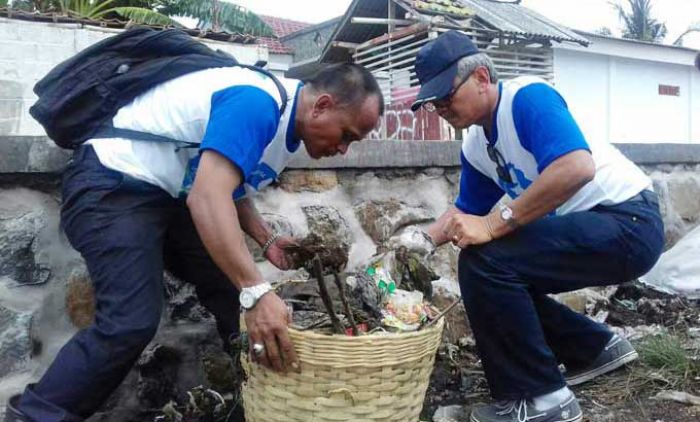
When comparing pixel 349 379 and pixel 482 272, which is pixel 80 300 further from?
pixel 482 272

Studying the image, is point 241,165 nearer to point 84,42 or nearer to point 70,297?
point 70,297

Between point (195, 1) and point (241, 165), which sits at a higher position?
point (195, 1)

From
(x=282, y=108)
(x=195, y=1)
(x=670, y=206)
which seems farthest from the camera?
(x=195, y=1)

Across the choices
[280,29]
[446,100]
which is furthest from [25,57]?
[280,29]

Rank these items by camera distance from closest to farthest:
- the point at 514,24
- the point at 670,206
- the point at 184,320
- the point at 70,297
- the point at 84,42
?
the point at 70,297, the point at 184,320, the point at 670,206, the point at 84,42, the point at 514,24

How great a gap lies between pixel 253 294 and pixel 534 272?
110 cm

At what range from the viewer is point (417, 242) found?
2727mm

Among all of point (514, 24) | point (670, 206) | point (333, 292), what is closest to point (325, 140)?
point (333, 292)

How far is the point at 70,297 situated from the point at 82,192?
1.98 ft

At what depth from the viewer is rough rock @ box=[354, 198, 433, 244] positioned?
325cm

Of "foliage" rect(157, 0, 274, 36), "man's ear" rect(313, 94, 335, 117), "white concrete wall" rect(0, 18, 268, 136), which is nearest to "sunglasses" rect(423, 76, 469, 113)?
"man's ear" rect(313, 94, 335, 117)

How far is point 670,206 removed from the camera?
185 inches

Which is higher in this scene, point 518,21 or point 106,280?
point 518,21

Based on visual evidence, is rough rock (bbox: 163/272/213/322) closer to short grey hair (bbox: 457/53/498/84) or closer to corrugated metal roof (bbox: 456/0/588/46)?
short grey hair (bbox: 457/53/498/84)
